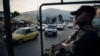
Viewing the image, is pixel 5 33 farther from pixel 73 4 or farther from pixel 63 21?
pixel 73 4

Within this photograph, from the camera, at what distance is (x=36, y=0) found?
212 centimetres

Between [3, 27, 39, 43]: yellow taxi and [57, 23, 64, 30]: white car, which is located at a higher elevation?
[57, 23, 64, 30]: white car

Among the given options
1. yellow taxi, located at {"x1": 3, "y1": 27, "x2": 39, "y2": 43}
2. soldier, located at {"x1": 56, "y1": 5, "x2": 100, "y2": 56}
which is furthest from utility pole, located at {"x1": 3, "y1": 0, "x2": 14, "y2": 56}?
soldier, located at {"x1": 56, "y1": 5, "x2": 100, "y2": 56}

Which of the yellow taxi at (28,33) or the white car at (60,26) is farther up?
the white car at (60,26)

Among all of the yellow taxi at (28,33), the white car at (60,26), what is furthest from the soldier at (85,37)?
the yellow taxi at (28,33)

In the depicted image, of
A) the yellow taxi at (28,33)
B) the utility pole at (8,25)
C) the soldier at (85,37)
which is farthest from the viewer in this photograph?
the yellow taxi at (28,33)

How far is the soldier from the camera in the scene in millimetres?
1691

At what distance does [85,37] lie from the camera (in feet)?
5.57

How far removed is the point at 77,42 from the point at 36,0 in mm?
687

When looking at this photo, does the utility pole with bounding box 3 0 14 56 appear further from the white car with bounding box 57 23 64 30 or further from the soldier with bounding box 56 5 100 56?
the soldier with bounding box 56 5 100 56

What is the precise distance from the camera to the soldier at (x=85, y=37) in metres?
1.69

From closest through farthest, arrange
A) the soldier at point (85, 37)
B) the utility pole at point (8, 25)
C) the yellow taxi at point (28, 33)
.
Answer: the soldier at point (85, 37)
the utility pole at point (8, 25)
the yellow taxi at point (28, 33)

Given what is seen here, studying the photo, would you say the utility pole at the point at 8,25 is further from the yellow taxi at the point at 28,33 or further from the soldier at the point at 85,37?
the soldier at the point at 85,37

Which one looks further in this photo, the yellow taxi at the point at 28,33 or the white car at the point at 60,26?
the yellow taxi at the point at 28,33
